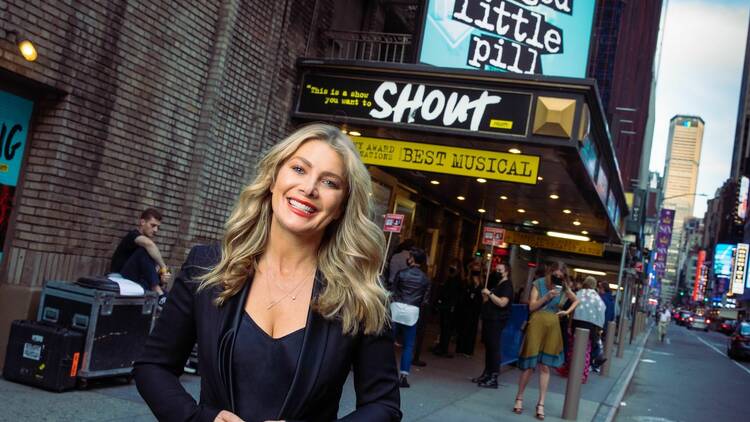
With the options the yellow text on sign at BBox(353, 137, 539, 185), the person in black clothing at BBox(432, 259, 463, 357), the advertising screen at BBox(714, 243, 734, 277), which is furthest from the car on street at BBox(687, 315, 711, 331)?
the yellow text on sign at BBox(353, 137, 539, 185)

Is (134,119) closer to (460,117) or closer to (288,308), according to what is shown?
(460,117)

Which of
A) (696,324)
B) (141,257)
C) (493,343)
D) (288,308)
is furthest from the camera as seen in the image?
(696,324)

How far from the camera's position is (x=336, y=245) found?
7.40 feet

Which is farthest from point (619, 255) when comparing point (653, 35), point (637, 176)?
point (653, 35)

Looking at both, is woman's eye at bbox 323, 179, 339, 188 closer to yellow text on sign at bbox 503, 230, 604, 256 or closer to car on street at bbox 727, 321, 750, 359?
yellow text on sign at bbox 503, 230, 604, 256

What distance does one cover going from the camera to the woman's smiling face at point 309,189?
2166 millimetres

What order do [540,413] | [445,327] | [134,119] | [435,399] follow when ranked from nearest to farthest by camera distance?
[134,119]
[540,413]
[435,399]
[445,327]

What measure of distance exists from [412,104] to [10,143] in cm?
565

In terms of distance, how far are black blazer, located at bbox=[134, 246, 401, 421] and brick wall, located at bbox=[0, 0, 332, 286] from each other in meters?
5.36

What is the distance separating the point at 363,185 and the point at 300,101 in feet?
30.4

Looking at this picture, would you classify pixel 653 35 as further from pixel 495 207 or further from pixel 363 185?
pixel 363 185

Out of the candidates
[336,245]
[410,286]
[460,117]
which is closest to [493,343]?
[410,286]

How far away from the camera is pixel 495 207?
19.9 m

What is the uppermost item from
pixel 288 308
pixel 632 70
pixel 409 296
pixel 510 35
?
pixel 632 70
